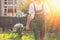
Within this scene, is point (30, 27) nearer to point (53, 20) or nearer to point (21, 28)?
point (21, 28)

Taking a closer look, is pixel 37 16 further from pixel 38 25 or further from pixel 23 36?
pixel 23 36

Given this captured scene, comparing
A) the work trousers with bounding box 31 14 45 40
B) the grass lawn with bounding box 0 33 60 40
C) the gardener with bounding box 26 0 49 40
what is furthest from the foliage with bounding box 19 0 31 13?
the grass lawn with bounding box 0 33 60 40

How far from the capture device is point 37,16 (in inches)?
135

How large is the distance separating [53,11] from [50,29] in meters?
0.46

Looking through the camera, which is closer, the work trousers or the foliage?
the foliage

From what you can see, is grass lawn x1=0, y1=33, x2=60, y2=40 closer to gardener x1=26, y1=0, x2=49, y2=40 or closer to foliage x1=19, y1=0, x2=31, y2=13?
gardener x1=26, y1=0, x2=49, y2=40

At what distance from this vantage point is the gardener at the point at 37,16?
340 centimetres

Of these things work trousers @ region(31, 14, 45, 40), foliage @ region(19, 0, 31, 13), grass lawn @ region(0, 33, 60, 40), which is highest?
foliage @ region(19, 0, 31, 13)

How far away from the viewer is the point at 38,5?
3.40 metres

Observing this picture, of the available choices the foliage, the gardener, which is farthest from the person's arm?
the foliage

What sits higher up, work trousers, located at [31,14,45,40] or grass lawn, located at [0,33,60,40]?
work trousers, located at [31,14,45,40]

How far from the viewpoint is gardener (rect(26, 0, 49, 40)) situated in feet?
11.1

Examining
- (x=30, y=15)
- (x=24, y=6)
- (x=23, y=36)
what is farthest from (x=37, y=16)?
(x=23, y=36)

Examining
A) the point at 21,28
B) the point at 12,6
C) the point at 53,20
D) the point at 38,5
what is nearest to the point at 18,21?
the point at 21,28
